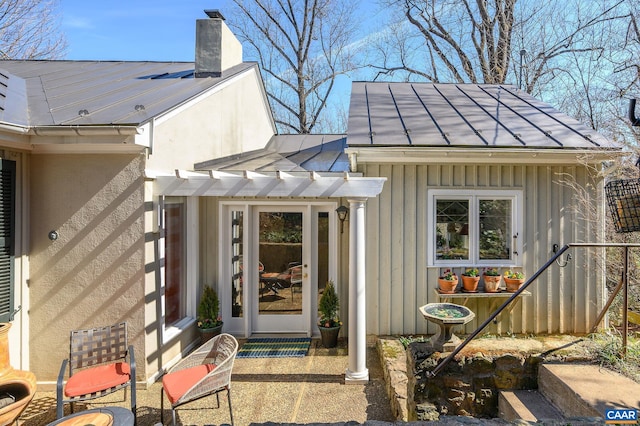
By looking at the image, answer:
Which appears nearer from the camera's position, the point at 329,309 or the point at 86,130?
the point at 86,130

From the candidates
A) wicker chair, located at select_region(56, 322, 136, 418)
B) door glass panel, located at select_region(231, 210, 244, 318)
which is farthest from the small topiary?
wicker chair, located at select_region(56, 322, 136, 418)

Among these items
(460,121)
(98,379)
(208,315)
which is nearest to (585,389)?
(460,121)

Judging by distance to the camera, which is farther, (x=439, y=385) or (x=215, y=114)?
(x=215, y=114)

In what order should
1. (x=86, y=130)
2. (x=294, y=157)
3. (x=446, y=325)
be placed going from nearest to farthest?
(x=446, y=325)
(x=86, y=130)
(x=294, y=157)

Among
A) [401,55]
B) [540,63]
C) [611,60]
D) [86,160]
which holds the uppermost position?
[401,55]

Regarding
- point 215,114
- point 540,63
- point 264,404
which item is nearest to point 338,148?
point 215,114

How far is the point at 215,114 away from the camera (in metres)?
6.29

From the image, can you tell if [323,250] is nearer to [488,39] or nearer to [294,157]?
[294,157]

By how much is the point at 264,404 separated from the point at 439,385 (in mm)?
1982

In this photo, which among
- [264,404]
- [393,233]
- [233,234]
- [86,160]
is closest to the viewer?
[264,404]

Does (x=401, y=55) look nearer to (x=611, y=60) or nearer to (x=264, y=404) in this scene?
(x=611, y=60)

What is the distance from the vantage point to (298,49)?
15281 millimetres

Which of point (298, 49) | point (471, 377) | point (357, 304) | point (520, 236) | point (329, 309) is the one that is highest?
point (298, 49)

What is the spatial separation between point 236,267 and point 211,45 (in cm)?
446
